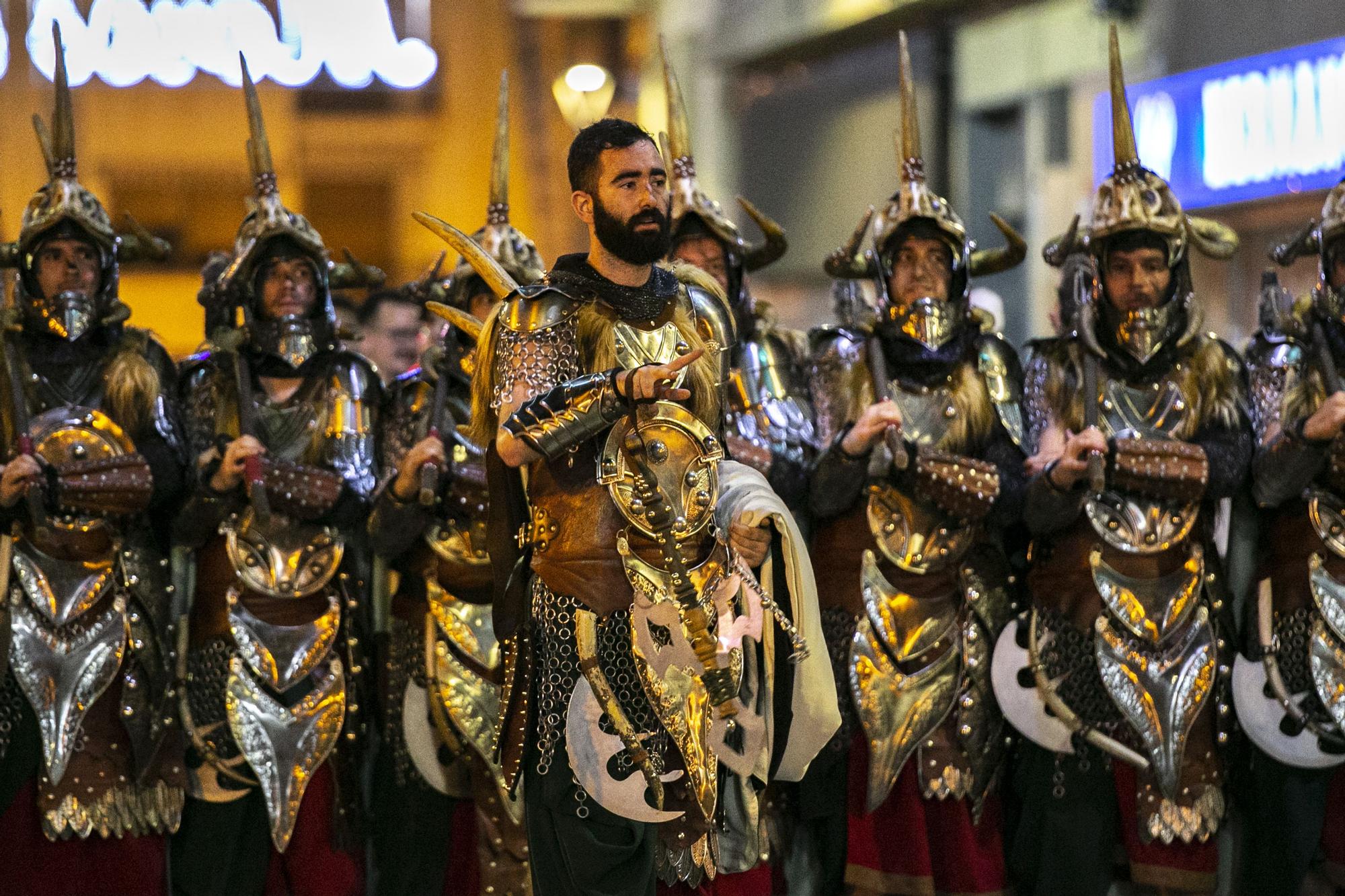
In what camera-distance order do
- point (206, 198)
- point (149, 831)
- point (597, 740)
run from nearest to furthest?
1. point (597, 740)
2. point (149, 831)
3. point (206, 198)

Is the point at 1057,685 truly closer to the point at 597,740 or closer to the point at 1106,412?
the point at 1106,412

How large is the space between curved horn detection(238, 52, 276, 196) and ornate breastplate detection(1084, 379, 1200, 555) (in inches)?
86.6

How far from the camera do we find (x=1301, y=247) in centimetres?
448

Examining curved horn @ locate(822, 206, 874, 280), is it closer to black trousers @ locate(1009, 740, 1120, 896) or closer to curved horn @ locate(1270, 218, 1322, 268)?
curved horn @ locate(1270, 218, 1322, 268)

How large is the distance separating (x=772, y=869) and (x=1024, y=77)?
19.6ft

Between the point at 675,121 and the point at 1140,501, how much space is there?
1.58m

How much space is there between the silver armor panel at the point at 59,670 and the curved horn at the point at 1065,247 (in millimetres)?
2622

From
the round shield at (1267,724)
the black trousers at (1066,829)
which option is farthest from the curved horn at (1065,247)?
the black trousers at (1066,829)

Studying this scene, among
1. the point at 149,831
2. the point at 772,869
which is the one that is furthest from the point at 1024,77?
the point at 149,831

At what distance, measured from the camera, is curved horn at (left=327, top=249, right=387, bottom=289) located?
4.65 metres

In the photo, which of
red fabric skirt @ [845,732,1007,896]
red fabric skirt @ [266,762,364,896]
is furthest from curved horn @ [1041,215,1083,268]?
red fabric skirt @ [266,762,364,896]

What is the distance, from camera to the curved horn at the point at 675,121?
15.3 feet

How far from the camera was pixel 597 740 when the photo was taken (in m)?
3.10

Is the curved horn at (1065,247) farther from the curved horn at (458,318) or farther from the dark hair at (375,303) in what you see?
the dark hair at (375,303)
